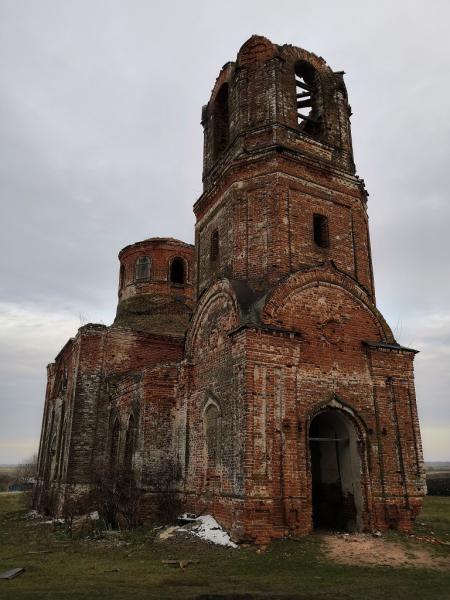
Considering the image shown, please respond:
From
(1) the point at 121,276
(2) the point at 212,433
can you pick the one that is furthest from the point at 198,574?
(1) the point at 121,276

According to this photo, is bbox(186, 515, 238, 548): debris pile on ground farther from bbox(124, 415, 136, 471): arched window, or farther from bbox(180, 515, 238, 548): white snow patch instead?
bbox(124, 415, 136, 471): arched window

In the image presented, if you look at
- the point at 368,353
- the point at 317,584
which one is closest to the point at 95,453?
the point at 368,353

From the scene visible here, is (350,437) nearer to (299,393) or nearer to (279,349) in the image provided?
(299,393)

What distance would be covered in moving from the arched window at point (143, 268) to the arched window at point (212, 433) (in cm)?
1078

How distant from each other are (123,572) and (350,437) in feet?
19.1

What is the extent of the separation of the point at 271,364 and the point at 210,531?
3.54 metres

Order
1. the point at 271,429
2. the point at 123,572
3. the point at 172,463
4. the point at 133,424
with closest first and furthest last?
the point at 123,572 < the point at 271,429 < the point at 172,463 < the point at 133,424

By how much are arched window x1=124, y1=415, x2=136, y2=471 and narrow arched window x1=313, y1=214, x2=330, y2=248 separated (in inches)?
279

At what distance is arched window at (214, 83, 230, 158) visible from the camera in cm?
1557

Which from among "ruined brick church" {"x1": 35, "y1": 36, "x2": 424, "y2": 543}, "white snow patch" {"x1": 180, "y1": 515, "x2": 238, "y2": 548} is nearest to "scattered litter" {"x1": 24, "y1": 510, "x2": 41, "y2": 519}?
"ruined brick church" {"x1": 35, "y1": 36, "x2": 424, "y2": 543}

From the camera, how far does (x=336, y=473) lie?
11.7 m

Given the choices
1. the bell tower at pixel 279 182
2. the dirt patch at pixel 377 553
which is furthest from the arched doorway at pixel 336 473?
the bell tower at pixel 279 182

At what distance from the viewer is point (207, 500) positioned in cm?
1109

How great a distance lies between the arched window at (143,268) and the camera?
71.3 ft
